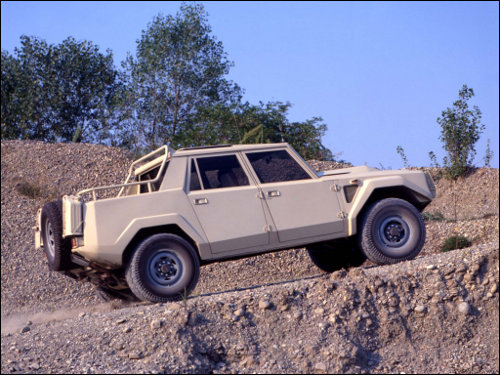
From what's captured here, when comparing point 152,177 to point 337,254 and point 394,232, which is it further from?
point 394,232

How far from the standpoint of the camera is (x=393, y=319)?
789 cm

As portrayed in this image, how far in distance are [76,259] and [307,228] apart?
9.60ft

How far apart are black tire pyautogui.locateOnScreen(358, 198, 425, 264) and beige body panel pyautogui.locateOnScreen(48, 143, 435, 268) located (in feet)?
0.65

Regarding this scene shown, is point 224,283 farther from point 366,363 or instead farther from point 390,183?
point 366,363

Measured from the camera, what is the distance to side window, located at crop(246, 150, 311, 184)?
29.2 ft

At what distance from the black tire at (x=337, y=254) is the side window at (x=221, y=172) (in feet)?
5.20

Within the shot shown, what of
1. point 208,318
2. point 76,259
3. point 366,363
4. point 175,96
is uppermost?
point 175,96

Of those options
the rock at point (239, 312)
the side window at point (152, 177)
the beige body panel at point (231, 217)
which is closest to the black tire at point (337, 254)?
the beige body panel at point (231, 217)

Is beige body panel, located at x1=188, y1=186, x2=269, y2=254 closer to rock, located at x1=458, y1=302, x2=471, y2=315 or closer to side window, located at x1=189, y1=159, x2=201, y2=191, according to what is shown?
side window, located at x1=189, y1=159, x2=201, y2=191

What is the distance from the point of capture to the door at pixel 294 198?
868cm

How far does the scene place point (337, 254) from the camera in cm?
1039

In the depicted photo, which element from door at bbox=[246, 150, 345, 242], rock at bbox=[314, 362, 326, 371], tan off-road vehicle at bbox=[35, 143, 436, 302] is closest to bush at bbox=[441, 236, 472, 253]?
tan off-road vehicle at bbox=[35, 143, 436, 302]

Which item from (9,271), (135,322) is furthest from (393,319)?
(9,271)

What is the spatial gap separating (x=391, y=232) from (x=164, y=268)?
3.14 meters
